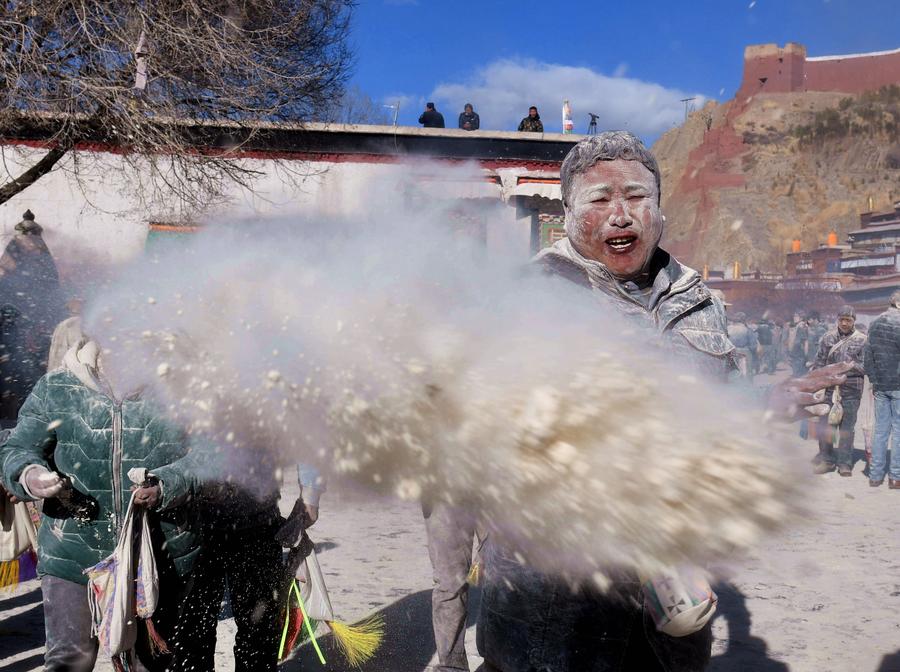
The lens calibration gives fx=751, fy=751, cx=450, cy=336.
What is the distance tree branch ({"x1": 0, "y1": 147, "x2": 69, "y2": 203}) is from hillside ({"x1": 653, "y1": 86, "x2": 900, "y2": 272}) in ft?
243

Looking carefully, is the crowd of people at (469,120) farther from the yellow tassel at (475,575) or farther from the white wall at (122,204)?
the yellow tassel at (475,575)

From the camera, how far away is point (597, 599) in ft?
6.31

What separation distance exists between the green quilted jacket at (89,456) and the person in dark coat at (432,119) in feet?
41.5

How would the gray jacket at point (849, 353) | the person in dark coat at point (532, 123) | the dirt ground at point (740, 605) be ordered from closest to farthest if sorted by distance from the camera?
the dirt ground at point (740, 605)
the gray jacket at point (849, 353)
the person in dark coat at point (532, 123)

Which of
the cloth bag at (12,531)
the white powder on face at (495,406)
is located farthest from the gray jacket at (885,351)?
the cloth bag at (12,531)

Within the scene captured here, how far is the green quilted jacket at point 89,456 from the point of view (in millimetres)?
3000

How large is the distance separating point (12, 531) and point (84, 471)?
1.28 meters

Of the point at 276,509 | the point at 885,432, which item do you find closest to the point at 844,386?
the point at 885,432

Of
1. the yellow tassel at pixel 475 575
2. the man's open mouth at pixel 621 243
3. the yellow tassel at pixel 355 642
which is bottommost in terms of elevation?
the yellow tassel at pixel 355 642

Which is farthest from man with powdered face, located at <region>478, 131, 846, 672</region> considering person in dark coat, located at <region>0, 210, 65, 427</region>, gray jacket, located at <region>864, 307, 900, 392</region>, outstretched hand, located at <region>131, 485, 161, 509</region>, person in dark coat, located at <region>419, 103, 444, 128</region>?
person in dark coat, located at <region>419, 103, 444, 128</region>

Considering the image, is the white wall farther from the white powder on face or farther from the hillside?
the hillside

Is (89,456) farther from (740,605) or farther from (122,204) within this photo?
(122,204)

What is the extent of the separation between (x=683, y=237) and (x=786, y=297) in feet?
158

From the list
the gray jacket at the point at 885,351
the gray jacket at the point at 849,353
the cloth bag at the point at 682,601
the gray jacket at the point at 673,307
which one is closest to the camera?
the cloth bag at the point at 682,601
